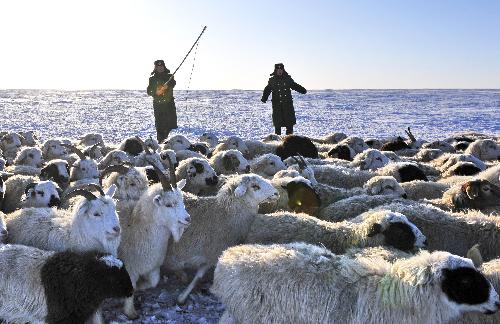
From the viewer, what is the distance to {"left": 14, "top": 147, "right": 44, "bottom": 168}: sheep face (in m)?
10.4

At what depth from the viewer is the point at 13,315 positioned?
15.3 ft

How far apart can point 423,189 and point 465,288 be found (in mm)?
4205

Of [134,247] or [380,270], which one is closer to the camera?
[380,270]

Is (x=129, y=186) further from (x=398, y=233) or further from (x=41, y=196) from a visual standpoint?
(x=398, y=233)

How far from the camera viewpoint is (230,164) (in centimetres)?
942

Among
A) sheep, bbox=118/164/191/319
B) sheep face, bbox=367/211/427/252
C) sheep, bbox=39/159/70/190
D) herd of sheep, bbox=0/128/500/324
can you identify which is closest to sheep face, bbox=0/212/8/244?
herd of sheep, bbox=0/128/500/324

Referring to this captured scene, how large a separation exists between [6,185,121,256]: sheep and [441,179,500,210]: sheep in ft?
13.5

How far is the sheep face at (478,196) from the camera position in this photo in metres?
7.01

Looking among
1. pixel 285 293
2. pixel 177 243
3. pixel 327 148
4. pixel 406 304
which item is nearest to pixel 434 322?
pixel 406 304

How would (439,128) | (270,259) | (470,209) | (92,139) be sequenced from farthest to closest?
(439,128) → (92,139) → (470,209) → (270,259)

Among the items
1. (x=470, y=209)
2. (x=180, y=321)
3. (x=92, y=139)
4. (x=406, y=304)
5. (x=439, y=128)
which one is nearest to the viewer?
(x=406, y=304)

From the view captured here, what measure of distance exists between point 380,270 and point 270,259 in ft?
2.80

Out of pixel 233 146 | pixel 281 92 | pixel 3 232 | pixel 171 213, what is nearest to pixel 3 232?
pixel 3 232

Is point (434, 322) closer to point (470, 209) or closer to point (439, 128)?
point (470, 209)
